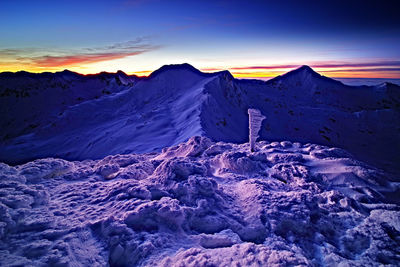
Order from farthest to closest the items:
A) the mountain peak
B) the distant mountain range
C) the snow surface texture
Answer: the mountain peak, the distant mountain range, the snow surface texture

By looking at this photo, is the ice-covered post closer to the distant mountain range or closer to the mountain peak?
the distant mountain range

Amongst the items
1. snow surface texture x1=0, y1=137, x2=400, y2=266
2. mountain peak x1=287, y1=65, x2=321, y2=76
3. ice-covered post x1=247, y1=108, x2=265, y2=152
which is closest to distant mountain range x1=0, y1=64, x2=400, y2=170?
mountain peak x1=287, y1=65, x2=321, y2=76

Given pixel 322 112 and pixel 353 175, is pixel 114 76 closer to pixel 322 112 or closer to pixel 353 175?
pixel 322 112

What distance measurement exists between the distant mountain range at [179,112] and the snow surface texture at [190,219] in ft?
21.9

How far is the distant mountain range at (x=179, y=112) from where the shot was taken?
13609 millimetres

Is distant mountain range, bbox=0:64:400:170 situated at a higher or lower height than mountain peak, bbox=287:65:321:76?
lower

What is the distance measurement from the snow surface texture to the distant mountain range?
668 cm

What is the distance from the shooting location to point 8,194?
292 centimetres

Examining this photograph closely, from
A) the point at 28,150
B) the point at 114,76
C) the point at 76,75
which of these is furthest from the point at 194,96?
the point at 76,75

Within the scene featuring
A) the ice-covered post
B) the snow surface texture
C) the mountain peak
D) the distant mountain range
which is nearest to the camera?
the snow surface texture

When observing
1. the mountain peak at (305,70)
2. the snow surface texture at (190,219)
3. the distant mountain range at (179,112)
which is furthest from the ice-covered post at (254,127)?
the mountain peak at (305,70)

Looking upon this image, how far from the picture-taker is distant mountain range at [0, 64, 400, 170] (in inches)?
536

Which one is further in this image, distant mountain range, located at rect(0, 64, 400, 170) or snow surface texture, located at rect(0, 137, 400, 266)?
distant mountain range, located at rect(0, 64, 400, 170)

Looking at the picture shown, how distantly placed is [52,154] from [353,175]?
17.0 metres
